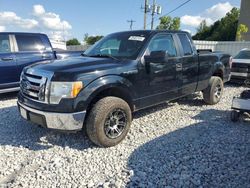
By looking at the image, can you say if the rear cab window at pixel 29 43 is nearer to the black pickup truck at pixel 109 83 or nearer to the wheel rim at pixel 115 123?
the black pickup truck at pixel 109 83

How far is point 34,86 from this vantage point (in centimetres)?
395

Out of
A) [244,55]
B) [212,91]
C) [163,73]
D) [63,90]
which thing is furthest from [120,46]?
[244,55]

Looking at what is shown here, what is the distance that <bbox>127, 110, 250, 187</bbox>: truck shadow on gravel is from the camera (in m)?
3.20

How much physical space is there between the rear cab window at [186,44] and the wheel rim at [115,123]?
2.15m

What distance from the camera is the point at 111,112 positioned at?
159 inches

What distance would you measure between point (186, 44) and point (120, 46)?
161cm

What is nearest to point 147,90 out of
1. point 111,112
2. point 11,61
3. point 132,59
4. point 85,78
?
point 132,59

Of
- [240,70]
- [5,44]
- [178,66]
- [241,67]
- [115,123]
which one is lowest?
[115,123]

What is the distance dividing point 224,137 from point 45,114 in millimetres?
3054

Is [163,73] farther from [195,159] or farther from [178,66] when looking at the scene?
[195,159]

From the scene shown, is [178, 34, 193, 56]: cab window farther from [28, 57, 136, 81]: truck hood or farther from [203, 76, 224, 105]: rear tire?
[28, 57, 136, 81]: truck hood

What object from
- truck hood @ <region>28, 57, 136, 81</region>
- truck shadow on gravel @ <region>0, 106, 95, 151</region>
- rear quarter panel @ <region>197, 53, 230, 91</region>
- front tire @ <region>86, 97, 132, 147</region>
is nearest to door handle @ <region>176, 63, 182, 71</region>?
rear quarter panel @ <region>197, 53, 230, 91</region>

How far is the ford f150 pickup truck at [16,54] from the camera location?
6.91m

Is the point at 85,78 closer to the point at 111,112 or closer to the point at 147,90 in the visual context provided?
Answer: the point at 111,112
